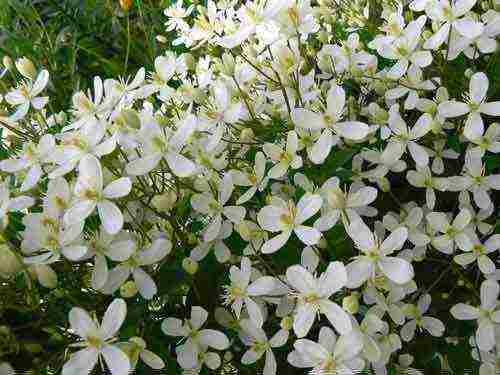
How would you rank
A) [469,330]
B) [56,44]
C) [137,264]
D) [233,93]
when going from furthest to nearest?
[56,44], [233,93], [469,330], [137,264]

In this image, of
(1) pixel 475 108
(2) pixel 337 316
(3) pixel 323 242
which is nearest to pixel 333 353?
(2) pixel 337 316

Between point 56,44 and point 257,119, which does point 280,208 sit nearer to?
point 257,119

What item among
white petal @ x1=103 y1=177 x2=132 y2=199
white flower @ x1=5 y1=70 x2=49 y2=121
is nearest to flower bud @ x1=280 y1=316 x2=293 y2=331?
white petal @ x1=103 y1=177 x2=132 y2=199

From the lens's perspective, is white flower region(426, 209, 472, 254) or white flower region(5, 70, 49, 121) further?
white flower region(5, 70, 49, 121)

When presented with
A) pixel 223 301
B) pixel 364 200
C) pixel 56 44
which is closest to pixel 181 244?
pixel 223 301

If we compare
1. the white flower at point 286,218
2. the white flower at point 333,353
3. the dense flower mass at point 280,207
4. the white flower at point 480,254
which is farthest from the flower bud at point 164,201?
the white flower at point 480,254

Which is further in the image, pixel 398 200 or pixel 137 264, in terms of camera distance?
pixel 398 200

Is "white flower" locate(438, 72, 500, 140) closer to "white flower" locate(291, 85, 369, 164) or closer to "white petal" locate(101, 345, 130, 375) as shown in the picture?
"white flower" locate(291, 85, 369, 164)

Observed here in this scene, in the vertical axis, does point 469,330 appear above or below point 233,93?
below
